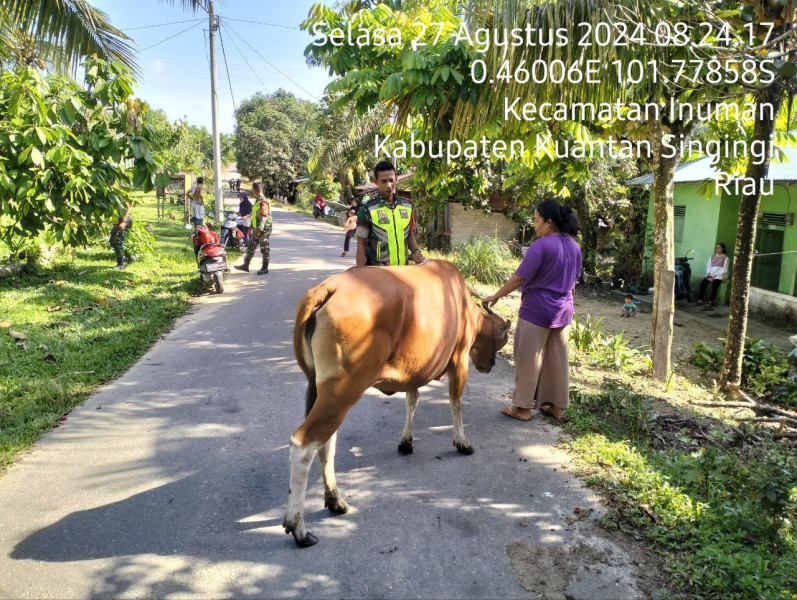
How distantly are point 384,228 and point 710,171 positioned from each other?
9402 millimetres

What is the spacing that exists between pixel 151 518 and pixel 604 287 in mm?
13733

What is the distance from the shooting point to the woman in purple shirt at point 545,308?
4.62 meters

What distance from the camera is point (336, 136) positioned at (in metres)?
21.8

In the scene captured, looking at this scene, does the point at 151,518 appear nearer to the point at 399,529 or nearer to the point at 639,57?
the point at 399,529

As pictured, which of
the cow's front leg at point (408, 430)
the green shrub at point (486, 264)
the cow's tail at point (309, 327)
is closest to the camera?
the cow's tail at point (309, 327)

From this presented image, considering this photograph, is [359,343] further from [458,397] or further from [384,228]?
[384,228]

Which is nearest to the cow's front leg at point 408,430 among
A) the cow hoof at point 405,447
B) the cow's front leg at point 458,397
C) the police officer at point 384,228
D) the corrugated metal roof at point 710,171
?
the cow hoof at point 405,447

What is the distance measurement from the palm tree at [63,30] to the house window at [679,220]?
41.7 feet

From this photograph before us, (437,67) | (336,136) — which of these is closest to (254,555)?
(437,67)

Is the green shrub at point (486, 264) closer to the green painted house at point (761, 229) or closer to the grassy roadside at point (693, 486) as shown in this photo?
the green painted house at point (761, 229)

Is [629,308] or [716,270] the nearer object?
[629,308]

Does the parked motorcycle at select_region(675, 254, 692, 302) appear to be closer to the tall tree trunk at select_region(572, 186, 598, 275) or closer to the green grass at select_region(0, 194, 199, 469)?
the tall tree trunk at select_region(572, 186, 598, 275)

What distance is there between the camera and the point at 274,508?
345 centimetres

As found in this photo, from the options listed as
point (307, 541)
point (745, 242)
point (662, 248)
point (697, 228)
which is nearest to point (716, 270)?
point (697, 228)
